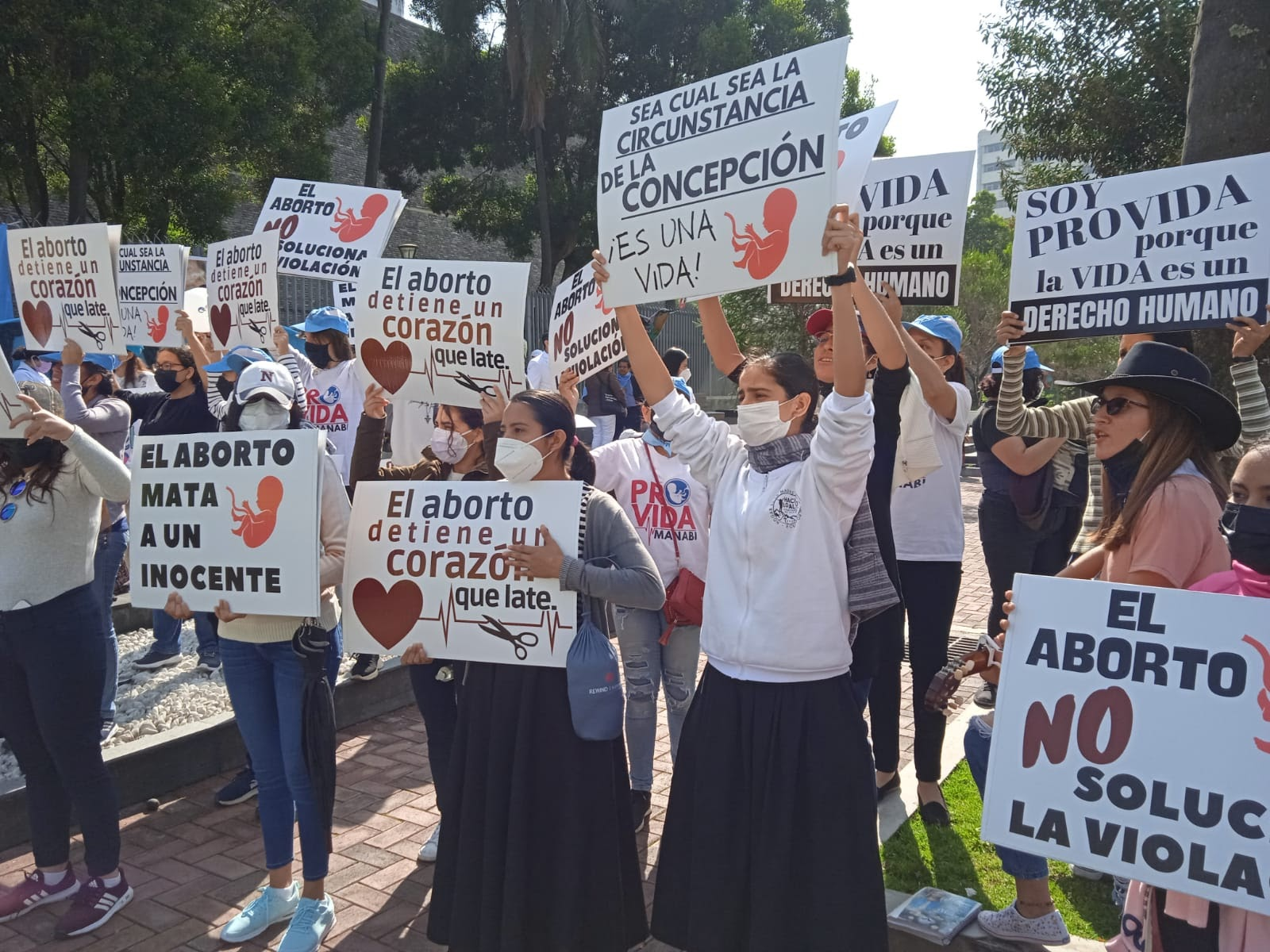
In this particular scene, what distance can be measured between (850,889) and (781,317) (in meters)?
23.2

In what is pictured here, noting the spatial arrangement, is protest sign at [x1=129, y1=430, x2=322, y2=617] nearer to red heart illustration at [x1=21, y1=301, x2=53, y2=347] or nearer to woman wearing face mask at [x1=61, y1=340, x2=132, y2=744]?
woman wearing face mask at [x1=61, y1=340, x2=132, y2=744]

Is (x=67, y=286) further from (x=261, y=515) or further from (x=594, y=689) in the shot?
(x=594, y=689)

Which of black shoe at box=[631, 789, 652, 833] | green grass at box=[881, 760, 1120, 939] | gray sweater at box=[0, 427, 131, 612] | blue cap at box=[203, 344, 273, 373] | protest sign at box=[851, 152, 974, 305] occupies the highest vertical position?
protest sign at box=[851, 152, 974, 305]

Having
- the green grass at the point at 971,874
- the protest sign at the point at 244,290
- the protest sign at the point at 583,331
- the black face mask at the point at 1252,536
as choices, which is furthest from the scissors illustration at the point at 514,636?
the protest sign at the point at 244,290

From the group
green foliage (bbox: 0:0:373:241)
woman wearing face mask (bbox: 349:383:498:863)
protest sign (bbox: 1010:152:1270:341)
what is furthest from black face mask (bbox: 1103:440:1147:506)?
green foliage (bbox: 0:0:373:241)

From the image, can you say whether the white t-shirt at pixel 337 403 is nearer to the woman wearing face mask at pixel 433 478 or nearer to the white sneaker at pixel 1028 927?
the woman wearing face mask at pixel 433 478

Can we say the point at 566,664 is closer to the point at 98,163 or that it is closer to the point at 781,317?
the point at 98,163

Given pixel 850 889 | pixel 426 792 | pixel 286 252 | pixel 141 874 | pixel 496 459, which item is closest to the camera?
pixel 850 889

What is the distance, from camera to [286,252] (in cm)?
732

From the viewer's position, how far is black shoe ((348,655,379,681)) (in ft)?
20.7

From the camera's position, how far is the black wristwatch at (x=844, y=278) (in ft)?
10.2

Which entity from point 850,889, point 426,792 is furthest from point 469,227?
point 850,889

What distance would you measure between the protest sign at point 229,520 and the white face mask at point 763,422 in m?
1.64

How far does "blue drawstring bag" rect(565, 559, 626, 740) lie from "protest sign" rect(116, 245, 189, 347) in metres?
5.44
